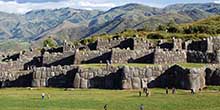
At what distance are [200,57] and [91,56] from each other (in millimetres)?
15751

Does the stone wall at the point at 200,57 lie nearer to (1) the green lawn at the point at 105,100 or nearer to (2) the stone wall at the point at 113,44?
(1) the green lawn at the point at 105,100

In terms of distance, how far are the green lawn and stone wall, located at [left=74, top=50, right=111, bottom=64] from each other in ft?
40.3

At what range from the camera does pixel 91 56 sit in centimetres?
7956

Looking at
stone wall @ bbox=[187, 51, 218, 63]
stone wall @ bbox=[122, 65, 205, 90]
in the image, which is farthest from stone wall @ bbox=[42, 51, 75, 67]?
stone wall @ bbox=[187, 51, 218, 63]

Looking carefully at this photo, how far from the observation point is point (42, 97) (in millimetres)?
60312

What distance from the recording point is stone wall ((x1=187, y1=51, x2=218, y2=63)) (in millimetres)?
73319

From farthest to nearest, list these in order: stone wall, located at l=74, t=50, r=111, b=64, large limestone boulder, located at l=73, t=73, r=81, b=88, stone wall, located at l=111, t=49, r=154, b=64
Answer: stone wall, located at l=74, t=50, r=111, b=64 < stone wall, located at l=111, t=49, r=154, b=64 < large limestone boulder, located at l=73, t=73, r=81, b=88

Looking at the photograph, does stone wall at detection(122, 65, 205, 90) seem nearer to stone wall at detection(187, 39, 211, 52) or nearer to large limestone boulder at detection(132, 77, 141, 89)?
large limestone boulder at detection(132, 77, 141, 89)

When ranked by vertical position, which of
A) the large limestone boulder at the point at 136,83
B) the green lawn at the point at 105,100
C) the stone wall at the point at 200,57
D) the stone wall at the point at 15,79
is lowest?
the green lawn at the point at 105,100

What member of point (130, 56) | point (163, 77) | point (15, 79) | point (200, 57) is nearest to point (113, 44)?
point (130, 56)

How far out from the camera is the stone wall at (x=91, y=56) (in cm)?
7900

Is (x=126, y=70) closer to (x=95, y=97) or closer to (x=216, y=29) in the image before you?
(x=95, y=97)

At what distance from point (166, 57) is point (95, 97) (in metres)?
18.3

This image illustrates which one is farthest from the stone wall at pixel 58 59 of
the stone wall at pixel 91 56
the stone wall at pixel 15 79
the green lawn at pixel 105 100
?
the green lawn at pixel 105 100
